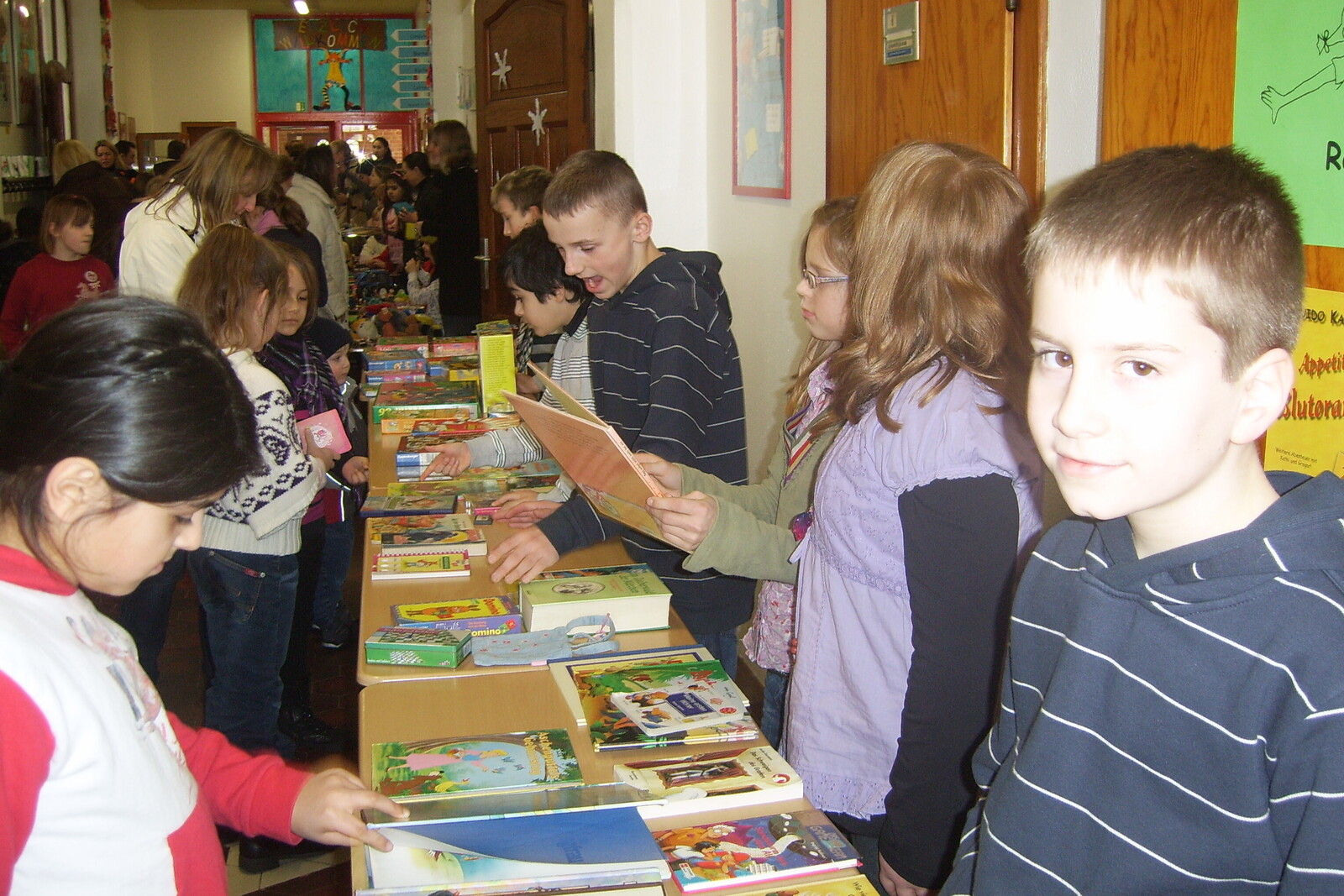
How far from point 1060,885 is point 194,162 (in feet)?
10.4

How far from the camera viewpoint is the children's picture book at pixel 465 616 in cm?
178

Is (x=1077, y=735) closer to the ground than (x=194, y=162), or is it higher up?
closer to the ground

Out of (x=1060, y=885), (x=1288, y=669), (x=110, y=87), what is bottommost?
(x=1060, y=885)

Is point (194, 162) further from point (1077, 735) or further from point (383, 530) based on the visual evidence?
point (1077, 735)

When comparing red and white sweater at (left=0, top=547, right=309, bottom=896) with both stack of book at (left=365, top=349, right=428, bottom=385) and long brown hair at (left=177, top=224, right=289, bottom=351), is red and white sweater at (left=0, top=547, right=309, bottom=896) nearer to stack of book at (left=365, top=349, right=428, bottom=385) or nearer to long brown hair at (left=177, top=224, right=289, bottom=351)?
long brown hair at (left=177, top=224, right=289, bottom=351)

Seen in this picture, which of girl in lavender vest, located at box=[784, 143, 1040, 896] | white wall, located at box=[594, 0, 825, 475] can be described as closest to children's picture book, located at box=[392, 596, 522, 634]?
girl in lavender vest, located at box=[784, 143, 1040, 896]

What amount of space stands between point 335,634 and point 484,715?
2617 millimetres

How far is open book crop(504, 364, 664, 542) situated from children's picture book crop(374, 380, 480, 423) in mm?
1579

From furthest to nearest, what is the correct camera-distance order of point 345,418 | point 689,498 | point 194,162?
point 345,418, point 194,162, point 689,498

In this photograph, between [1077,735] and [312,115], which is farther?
[312,115]

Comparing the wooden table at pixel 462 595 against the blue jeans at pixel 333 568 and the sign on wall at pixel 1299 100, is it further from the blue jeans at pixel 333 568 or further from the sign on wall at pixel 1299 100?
the blue jeans at pixel 333 568

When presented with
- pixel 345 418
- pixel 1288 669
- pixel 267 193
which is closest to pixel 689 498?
pixel 1288 669

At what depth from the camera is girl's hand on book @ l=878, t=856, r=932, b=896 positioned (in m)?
1.31

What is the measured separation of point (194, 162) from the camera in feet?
10.6
